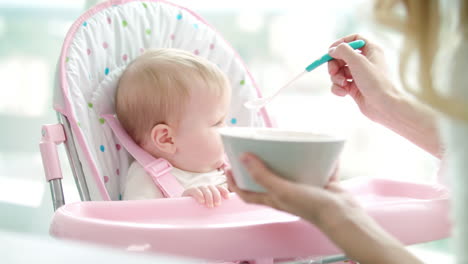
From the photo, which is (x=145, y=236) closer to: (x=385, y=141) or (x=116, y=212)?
(x=116, y=212)

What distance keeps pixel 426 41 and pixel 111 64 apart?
2.61 feet

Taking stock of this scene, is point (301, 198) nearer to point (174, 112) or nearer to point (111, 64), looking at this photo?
point (174, 112)

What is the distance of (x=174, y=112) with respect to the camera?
3.51ft

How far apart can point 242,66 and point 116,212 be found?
0.59 meters

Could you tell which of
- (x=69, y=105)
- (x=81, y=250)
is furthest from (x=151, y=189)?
(x=81, y=250)

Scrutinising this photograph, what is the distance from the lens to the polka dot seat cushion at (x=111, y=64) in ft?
3.29

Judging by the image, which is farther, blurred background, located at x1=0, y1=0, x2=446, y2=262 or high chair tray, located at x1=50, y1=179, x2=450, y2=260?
blurred background, located at x1=0, y1=0, x2=446, y2=262

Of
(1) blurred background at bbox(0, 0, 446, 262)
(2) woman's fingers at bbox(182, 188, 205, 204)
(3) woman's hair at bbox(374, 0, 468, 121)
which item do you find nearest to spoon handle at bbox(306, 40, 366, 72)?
(2) woman's fingers at bbox(182, 188, 205, 204)

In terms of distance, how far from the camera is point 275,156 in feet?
2.00

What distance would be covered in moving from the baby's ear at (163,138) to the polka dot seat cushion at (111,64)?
88 millimetres

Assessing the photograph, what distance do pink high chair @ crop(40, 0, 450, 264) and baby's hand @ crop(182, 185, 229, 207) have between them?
13mm

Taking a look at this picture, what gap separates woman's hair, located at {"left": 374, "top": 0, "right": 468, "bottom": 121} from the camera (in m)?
0.49

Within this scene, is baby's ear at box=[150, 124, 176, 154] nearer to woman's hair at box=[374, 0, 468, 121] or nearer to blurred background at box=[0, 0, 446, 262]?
woman's hair at box=[374, 0, 468, 121]

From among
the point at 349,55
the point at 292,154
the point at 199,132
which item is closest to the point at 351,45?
the point at 349,55
